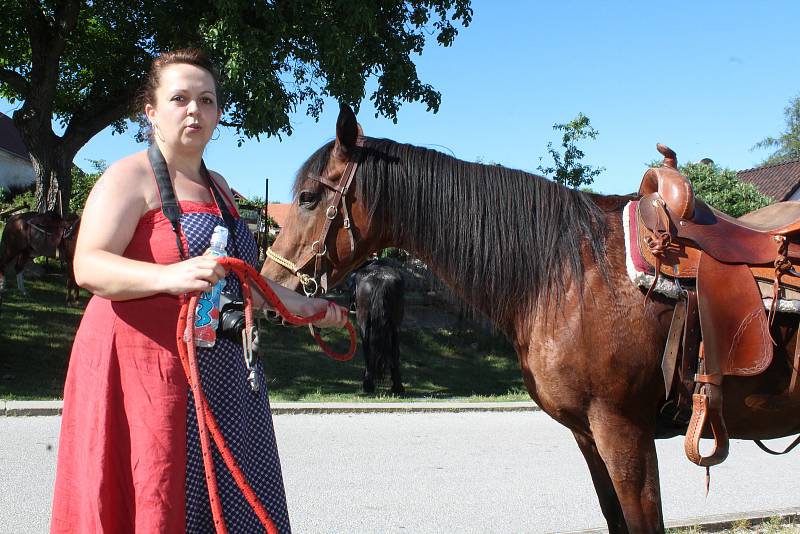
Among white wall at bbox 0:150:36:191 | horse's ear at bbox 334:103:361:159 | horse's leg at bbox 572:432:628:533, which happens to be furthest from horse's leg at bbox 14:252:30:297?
white wall at bbox 0:150:36:191

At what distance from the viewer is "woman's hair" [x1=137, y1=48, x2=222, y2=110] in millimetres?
1862

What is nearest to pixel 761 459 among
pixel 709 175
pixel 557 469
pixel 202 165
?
pixel 557 469

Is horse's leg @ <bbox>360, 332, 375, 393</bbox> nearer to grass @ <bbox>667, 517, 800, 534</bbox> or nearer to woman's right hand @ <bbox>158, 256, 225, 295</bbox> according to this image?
grass @ <bbox>667, 517, 800, 534</bbox>

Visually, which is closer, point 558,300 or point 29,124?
point 558,300

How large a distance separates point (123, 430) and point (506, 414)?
6598 mm

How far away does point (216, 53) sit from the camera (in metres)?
9.36

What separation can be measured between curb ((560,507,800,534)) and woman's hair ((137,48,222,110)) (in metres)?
3.27

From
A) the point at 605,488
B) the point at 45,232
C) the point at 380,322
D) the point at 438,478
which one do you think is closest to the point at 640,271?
the point at 605,488

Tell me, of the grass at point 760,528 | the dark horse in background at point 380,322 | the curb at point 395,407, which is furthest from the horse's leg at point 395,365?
the grass at point 760,528

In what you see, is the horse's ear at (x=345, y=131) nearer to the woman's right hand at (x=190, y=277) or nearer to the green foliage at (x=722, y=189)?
the woman's right hand at (x=190, y=277)

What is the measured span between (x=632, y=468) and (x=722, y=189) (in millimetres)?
13476

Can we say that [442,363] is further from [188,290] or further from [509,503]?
[188,290]

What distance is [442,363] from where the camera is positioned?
41.2ft

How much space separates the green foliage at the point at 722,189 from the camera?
552 inches
